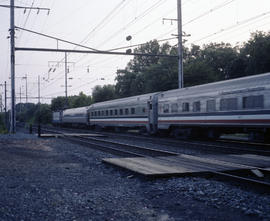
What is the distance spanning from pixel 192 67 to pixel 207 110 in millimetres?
20070

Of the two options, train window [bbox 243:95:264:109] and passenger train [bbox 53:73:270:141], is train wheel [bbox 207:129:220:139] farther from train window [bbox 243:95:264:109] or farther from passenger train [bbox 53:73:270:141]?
train window [bbox 243:95:264:109]

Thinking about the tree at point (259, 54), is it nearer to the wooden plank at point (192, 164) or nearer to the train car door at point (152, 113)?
the train car door at point (152, 113)

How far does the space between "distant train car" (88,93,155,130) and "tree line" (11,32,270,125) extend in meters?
8.41

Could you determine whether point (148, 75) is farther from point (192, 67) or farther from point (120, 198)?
point (120, 198)

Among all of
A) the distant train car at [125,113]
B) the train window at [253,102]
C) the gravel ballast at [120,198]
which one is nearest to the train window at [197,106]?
the train window at [253,102]

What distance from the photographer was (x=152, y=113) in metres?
24.5

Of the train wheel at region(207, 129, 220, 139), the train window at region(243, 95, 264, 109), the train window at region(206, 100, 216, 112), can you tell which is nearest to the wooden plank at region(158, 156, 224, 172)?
the train window at region(243, 95, 264, 109)

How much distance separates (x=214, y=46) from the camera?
64.3 m

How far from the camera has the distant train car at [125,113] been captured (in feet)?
84.3

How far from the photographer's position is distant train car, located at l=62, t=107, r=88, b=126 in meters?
45.0

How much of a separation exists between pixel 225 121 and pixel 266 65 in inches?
758

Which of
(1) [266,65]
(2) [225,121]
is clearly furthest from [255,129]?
(1) [266,65]

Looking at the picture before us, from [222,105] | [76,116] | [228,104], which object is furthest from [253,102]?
[76,116]

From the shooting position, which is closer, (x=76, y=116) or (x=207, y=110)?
(x=207, y=110)
